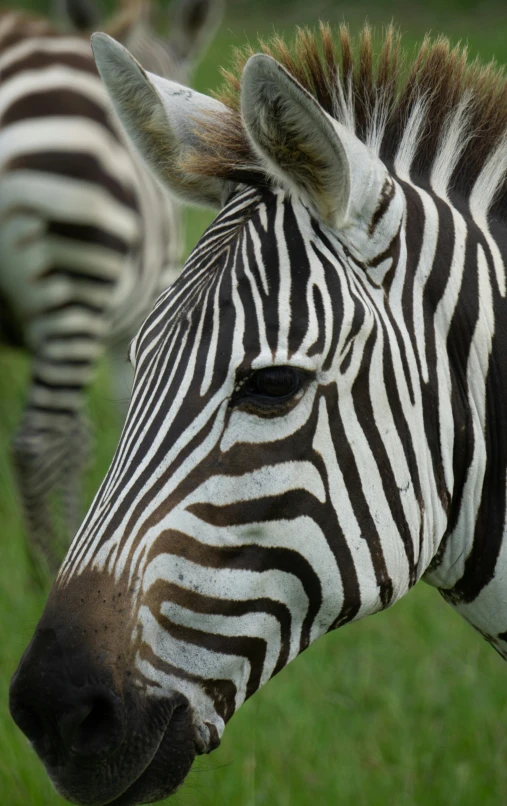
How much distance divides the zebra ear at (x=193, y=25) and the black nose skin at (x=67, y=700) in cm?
849

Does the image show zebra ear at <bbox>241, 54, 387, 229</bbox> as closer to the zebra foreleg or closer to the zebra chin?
the zebra chin

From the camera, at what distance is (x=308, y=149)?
83.1 inches

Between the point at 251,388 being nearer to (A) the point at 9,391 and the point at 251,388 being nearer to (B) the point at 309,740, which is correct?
(B) the point at 309,740

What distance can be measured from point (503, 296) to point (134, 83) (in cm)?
120

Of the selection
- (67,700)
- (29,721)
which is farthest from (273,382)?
(29,721)

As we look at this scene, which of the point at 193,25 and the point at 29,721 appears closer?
the point at 29,721

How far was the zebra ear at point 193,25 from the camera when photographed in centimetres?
937

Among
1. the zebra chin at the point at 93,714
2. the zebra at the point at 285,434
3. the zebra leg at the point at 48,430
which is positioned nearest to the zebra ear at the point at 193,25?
the zebra leg at the point at 48,430

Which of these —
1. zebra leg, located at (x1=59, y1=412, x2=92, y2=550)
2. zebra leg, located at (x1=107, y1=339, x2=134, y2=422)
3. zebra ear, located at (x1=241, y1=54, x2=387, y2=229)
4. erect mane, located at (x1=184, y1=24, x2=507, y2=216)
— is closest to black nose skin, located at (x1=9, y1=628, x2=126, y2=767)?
zebra ear, located at (x1=241, y1=54, x2=387, y2=229)

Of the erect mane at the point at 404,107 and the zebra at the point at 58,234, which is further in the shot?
the zebra at the point at 58,234

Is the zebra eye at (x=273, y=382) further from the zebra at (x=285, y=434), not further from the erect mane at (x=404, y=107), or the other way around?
the erect mane at (x=404, y=107)

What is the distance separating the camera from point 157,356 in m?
2.19

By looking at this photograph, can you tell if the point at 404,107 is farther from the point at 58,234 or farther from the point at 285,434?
the point at 58,234

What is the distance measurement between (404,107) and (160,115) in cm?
71
